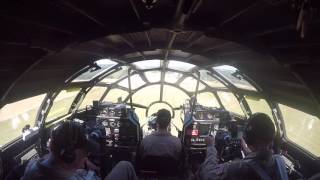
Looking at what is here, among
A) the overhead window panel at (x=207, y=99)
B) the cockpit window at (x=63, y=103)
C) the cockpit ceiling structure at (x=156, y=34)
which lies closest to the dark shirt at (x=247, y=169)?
the cockpit ceiling structure at (x=156, y=34)

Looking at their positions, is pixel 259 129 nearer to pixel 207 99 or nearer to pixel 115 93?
pixel 207 99

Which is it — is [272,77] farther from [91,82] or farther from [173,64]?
[91,82]

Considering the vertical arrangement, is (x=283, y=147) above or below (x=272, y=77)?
below

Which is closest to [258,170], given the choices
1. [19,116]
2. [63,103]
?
[19,116]

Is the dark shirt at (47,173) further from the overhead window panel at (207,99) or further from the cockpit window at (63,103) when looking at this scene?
the overhead window panel at (207,99)

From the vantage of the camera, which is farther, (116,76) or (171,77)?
(171,77)

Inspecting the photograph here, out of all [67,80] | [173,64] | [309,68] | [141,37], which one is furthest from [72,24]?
[173,64]

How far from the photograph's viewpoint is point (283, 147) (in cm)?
795

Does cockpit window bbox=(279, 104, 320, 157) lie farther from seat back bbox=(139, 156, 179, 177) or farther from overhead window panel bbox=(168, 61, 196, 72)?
overhead window panel bbox=(168, 61, 196, 72)

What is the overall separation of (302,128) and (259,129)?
5012mm

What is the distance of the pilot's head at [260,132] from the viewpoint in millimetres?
3172

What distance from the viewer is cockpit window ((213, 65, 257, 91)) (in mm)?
9006

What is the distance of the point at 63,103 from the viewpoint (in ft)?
33.6

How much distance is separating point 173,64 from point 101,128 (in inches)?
185
